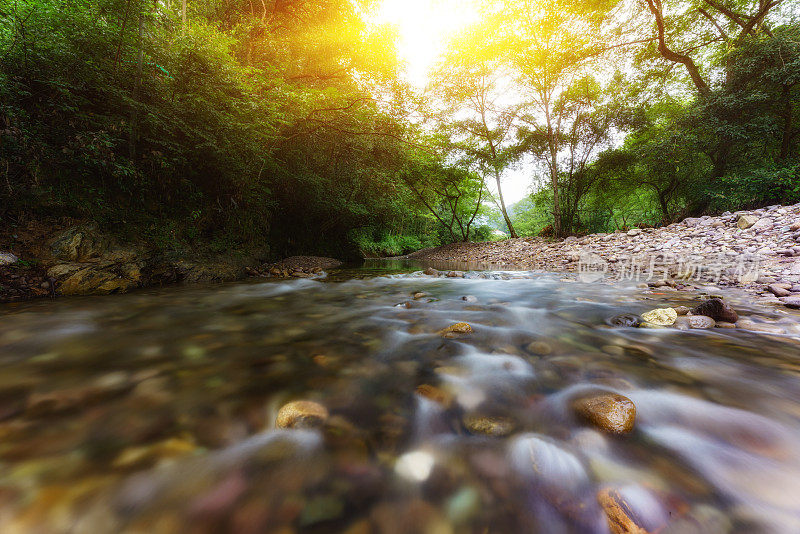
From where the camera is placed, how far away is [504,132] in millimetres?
16234

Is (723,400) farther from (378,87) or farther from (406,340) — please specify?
(378,87)

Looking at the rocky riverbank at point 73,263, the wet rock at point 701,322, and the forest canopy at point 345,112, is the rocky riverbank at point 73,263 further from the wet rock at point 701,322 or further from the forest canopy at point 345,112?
the wet rock at point 701,322

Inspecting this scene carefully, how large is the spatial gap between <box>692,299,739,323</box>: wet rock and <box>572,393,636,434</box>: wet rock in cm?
229

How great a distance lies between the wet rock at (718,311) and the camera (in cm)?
251

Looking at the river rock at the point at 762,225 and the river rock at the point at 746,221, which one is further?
the river rock at the point at 746,221

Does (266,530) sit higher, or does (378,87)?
(378,87)

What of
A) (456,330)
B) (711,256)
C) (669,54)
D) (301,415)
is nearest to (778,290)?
(711,256)

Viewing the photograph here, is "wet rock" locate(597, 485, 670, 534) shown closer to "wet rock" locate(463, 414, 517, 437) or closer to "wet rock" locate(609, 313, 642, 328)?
"wet rock" locate(463, 414, 517, 437)

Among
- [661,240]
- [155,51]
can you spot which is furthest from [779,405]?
[661,240]

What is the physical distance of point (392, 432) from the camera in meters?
1.21

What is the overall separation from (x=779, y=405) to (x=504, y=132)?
17791 millimetres

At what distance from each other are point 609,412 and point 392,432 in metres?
0.98

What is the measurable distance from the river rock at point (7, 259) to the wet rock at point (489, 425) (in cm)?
526

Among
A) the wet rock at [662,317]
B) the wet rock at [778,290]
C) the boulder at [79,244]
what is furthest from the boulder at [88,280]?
the wet rock at [778,290]
